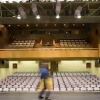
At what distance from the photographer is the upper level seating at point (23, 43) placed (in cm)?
1748

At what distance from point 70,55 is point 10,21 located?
5.45 metres

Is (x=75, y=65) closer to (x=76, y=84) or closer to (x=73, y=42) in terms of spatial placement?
(x=73, y=42)

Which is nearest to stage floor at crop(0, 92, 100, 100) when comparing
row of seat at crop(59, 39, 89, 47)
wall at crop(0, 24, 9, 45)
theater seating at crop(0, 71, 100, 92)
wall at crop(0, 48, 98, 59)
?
theater seating at crop(0, 71, 100, 92)

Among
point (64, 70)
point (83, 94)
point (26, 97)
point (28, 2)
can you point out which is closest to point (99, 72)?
point (64, 70)

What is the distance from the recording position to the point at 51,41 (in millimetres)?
19703

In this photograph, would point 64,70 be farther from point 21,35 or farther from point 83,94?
point 83,94

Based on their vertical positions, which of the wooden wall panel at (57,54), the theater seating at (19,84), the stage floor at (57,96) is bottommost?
the theater seating at (19,84)

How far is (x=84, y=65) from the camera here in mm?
17500

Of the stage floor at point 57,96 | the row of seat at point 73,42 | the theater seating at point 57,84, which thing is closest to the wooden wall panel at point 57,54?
the theater seating at point 57,84

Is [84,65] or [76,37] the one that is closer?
[84,65]

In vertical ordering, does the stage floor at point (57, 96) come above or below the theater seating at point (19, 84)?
above

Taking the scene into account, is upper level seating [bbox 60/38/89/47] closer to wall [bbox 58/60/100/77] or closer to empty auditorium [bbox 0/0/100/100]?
empty auditorium [bbox 0/0/100/100]

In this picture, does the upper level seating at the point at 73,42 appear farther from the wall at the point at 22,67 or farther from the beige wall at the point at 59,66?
the wall at the point at 22,67

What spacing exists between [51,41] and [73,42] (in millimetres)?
2717
